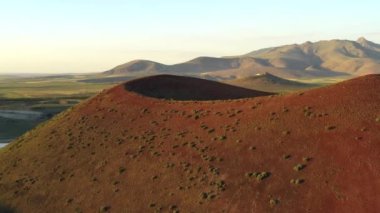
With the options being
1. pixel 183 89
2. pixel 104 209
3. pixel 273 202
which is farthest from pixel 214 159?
pixel 183 89

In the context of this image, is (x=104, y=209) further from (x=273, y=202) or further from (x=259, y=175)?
(x=273, y=202)

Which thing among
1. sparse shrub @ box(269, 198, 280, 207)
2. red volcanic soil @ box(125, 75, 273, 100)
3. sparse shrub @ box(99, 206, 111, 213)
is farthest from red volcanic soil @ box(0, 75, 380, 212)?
red volcanic soil @ box(125, 75, 273, 100)

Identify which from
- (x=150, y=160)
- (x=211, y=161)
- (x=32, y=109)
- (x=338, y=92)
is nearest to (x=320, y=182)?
(x=211, y=161)

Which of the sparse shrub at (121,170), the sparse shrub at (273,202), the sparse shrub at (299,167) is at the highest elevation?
the sparse shrub at (299,167)

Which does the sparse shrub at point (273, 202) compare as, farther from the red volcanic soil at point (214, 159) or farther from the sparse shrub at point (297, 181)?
the sparse shrub at point (297, 181)

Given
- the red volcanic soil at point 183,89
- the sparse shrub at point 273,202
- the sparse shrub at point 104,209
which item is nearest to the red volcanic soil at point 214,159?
the sparse shrub at point 273,202

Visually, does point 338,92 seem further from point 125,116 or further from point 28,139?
point 28,139
